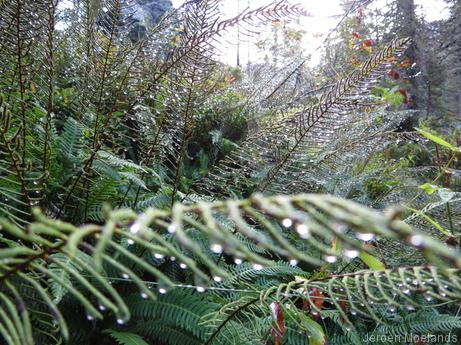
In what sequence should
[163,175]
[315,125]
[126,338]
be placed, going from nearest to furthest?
1. [126,338]
2. [315,125]
3. [163,175]

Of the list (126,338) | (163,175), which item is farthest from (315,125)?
(126,338)

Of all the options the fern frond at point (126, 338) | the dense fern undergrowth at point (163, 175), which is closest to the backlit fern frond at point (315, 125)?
the dense fern undergrowth at point (163, 175)

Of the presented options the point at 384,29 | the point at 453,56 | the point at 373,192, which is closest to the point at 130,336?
the point at 373,192

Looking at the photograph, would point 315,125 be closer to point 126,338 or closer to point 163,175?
point 163,175

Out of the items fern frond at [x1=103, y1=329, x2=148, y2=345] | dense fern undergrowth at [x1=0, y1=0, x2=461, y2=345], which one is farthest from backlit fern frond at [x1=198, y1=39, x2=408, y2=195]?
fern frond at [x1=103, y1=329, x2=148, y2=345]

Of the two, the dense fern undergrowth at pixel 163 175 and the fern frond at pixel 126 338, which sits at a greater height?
the dense fern undergrowth at pixel 163 175

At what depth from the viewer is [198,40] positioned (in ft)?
4.09

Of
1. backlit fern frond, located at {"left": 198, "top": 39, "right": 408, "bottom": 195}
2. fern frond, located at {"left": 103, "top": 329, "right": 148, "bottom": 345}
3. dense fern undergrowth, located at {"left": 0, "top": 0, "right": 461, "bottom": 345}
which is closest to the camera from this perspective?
dense fern undergrowth, located at {"left": 0, "top": 0, "right": 461, "bottom": 345}

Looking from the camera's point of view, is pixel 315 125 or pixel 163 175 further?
pixel 163 175

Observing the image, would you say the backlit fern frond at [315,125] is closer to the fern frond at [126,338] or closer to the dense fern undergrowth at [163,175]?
the dense fern undergrowth at [163,175]

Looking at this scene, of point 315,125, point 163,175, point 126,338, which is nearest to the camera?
point 126,338

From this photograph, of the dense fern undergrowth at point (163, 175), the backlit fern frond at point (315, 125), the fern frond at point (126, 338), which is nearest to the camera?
the dense fern undergrowth at point (163, 175)

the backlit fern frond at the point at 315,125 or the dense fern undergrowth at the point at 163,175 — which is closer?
the dense fern undergrowth at the point at 163,175

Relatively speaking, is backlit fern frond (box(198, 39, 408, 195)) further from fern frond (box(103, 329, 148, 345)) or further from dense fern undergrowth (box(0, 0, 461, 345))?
fern frond (box(103, 329, 148, 345))
